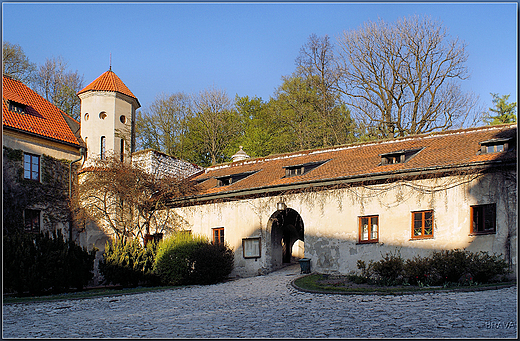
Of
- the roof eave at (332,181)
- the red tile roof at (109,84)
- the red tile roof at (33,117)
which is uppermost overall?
the red tile roof at (109,84)

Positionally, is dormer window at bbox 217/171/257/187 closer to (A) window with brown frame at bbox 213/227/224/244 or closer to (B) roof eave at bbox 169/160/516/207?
(B) roof eave at bbox 169/160/516/207

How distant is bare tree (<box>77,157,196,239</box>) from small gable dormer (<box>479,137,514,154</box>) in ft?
40.2

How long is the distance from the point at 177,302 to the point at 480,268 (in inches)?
337

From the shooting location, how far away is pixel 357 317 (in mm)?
9188

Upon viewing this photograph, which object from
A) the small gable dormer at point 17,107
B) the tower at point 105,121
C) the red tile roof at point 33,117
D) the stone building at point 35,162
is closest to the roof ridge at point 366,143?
the tower at point 105,121

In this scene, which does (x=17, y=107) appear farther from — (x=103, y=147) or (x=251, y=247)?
(x=251, y=247)

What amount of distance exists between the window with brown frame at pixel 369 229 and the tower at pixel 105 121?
548 inches

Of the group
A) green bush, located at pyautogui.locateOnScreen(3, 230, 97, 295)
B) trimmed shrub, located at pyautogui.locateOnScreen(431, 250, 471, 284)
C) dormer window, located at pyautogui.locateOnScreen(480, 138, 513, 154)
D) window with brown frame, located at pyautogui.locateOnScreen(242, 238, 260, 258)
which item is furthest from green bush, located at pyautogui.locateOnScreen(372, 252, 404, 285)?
green bush, located at pyautogui.locateOnScreen(3, 230, 97, 295)

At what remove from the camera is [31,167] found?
2172 centimetres

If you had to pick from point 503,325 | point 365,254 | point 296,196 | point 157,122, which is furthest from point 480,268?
point 157,122

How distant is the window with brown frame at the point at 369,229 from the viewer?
16906mm

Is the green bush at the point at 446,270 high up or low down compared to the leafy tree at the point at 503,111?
down

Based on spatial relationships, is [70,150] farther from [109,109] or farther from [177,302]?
[177,302]

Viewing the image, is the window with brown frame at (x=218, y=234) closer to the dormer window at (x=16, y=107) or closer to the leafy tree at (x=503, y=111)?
the dormer window at (x=16, y=107)
